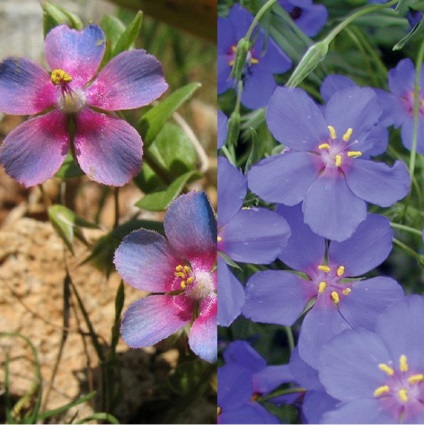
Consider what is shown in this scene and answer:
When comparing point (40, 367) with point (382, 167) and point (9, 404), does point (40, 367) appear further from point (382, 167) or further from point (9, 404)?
point (382, 167)

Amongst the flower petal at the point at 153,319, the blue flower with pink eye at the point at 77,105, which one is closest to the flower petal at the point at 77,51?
the blue flower with pink eye at the point at 77,105

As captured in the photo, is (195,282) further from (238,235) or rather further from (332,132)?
(332,132)

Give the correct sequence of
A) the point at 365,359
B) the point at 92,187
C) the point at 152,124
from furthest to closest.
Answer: the point at 92,187 → the point at 152,124 → the point at 365,359

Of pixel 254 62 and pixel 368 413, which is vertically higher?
pixel 254 62

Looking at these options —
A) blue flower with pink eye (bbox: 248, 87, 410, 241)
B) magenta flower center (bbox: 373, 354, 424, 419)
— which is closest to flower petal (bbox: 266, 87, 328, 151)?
blue flower with pink eye (bbox: 248, 87, 410, 241)

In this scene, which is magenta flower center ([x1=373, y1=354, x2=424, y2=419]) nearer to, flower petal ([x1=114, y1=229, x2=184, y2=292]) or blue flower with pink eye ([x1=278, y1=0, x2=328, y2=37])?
flower petal ([x1=114, y1=229, x2=184, y2=292])

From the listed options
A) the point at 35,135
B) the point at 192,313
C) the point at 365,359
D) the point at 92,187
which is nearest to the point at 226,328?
the point at 192,313

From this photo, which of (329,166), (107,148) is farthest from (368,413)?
(107,148)
